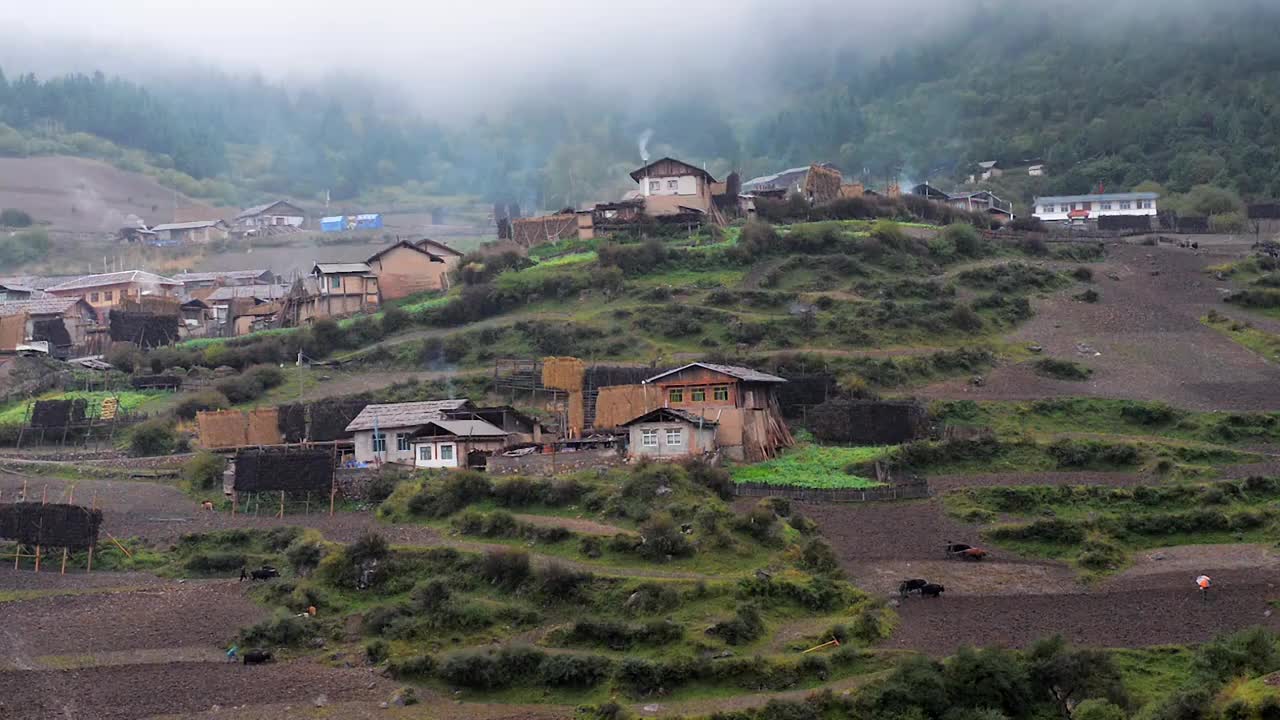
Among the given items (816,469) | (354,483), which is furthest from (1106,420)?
(354,483)

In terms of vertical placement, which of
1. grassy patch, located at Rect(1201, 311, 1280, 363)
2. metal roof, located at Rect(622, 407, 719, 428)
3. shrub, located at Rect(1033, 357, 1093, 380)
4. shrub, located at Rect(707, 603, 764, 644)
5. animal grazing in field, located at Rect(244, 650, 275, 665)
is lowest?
animal grazing in field, located at Rect(244, 650, 275, 665)

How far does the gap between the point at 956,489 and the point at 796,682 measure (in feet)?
39.3

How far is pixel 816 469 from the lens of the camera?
40844 millimetres

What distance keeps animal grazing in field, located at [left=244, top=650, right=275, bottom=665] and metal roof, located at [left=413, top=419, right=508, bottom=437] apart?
13.0m

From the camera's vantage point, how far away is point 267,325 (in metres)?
67.5

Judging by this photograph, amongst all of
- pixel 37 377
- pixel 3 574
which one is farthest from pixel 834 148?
pixel 3 574

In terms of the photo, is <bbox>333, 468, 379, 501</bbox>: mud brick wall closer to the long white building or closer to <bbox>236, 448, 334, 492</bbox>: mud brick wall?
<bbox>236, 448, 334, 492</bbox>: mud brick wall

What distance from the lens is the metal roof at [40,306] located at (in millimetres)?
66062

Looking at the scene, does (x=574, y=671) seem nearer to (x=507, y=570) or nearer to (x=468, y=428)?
(x=507, y=570)

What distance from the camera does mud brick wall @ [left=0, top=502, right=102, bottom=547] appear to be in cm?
3741

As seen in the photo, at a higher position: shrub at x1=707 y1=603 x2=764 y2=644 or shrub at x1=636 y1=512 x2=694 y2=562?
shrub at x1=636 y1=512 x2=694 y2=562

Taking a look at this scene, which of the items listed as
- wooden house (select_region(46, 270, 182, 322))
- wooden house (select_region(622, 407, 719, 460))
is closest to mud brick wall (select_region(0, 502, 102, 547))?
wooden house (select_region(622, 407, 719, 460))

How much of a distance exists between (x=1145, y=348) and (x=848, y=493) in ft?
59.7

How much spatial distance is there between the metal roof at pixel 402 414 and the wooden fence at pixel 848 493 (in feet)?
33.7
